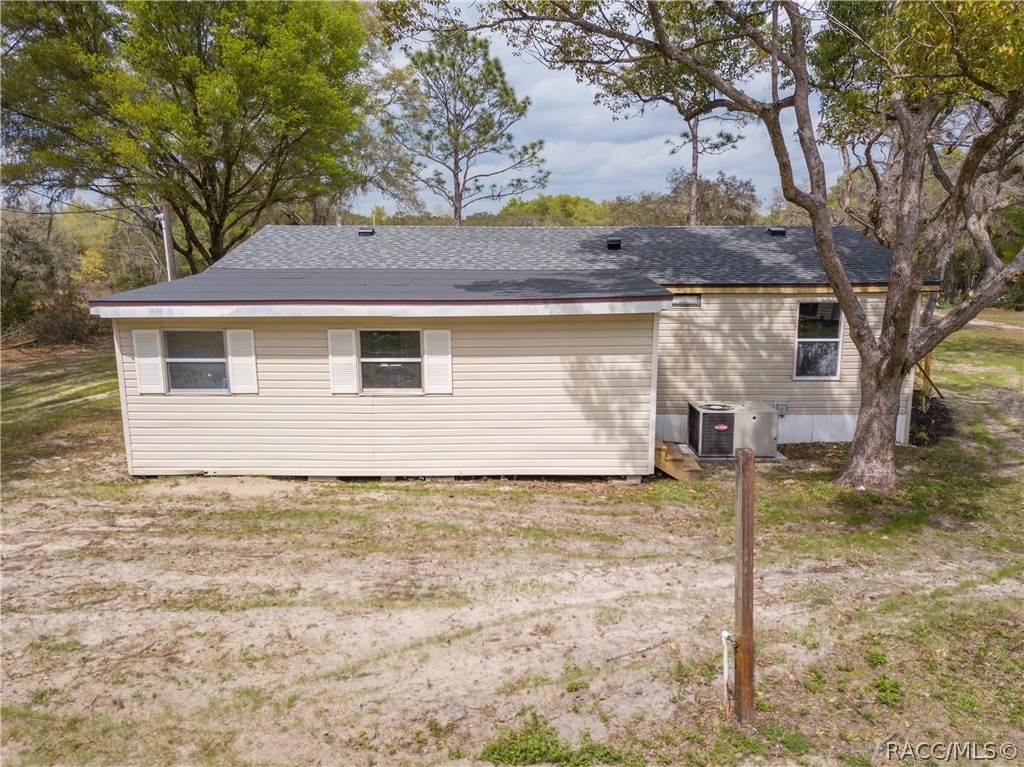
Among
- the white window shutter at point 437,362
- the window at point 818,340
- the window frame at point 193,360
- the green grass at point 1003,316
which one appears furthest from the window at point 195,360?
the green grass at point 1003,316

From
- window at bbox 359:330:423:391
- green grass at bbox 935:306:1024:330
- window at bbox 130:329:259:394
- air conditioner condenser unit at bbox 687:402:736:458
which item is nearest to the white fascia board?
window at bbox 130:329:259:394

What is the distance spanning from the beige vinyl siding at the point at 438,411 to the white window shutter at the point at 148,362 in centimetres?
11

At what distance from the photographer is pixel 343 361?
30.6 ft

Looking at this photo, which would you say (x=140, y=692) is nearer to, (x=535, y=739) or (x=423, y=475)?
(x=535, y=739)

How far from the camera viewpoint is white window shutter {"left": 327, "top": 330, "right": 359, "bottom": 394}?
9250 mm

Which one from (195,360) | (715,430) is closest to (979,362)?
(715,430)

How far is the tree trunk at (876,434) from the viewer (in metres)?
8.77

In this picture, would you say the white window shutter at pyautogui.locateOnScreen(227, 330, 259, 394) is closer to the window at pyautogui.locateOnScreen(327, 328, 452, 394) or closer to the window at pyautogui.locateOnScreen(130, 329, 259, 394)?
the window at pyautogui.locateOnScreen(130, 329, 259, 394)

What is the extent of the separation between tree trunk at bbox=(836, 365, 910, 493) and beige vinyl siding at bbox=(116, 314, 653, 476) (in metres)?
3.08

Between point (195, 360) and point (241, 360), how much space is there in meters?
0.74

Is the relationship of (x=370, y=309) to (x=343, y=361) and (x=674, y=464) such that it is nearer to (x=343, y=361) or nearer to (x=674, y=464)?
(x=343, y=361)

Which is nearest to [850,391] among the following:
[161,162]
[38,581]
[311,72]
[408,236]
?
[408,236]

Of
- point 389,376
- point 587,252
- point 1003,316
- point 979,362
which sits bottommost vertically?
point 979,362

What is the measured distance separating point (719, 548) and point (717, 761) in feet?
11.4
